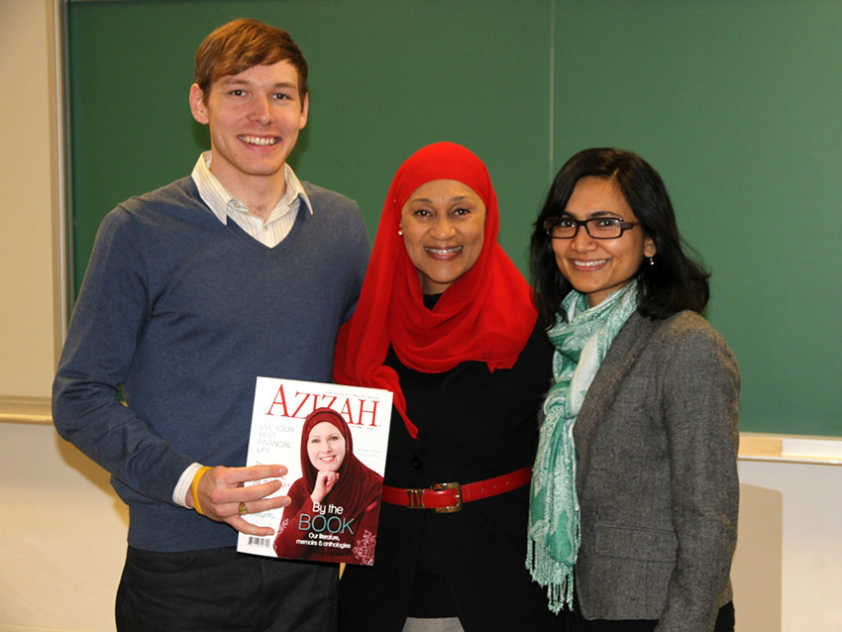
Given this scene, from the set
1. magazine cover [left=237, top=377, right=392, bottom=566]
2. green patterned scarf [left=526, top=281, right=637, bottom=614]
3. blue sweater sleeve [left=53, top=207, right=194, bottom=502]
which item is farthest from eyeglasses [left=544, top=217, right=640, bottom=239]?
blue sweater sleeve [left=53, top=207, right=194, bottom=502]

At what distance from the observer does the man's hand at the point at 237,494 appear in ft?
5.76

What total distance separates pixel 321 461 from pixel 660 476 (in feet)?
2.37

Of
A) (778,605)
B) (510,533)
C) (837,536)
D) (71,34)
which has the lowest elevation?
(778,605)

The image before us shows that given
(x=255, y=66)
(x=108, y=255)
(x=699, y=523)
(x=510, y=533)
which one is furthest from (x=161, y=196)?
(x=699, y=523)

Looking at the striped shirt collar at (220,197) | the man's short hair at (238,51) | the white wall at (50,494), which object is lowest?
the white wall at (50,494)

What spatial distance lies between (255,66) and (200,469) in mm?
962

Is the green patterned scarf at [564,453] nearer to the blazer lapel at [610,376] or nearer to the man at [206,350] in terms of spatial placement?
the blazer lapel at [610,376]

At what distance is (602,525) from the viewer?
1.76 m

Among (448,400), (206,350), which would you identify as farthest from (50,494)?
(448,400)

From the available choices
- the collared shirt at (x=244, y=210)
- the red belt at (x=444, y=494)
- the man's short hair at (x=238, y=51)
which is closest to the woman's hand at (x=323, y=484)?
the red belt at (x=444, y=494)

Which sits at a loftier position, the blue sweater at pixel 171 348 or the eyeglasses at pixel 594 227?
the eyeglasses at pixel 594 227

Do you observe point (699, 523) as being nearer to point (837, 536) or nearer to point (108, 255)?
point (108, 255)

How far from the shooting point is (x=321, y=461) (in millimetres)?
1803

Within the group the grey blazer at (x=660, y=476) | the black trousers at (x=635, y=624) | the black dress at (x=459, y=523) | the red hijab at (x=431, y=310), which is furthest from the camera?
the red hijab at (x=431, y=310)
